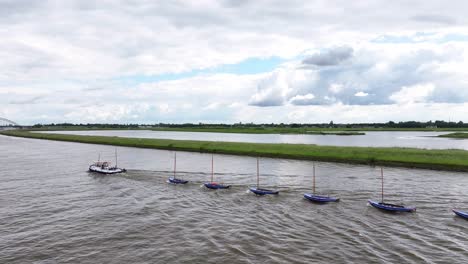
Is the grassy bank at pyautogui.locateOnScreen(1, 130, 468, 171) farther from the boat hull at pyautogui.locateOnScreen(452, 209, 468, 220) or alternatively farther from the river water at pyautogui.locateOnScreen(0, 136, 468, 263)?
the boat hull at pyautogui.locateOnScreen(452, 209, 468, 220)

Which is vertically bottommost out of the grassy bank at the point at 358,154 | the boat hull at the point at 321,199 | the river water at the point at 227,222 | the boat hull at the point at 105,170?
the river water at the point at 227,222

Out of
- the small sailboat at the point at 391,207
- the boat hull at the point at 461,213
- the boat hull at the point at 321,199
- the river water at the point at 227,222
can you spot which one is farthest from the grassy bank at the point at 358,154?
the boat hull at the point at 321,199

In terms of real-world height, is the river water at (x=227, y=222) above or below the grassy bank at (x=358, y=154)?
below

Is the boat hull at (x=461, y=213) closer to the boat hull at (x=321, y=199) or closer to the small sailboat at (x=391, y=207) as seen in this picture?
the small sailboat at (x=391, y=207)

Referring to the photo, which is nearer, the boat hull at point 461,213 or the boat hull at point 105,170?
the boat hull at point 461,213

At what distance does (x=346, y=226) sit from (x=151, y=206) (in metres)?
21.8

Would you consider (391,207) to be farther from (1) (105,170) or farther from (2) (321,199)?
(1) (105,170)

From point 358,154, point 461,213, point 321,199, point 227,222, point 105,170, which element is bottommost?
point 227,222

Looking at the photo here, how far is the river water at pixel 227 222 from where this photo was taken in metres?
26.5

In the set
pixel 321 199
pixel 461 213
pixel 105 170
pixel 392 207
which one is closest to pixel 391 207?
pixel 392 207

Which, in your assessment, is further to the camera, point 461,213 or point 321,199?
point 321,199

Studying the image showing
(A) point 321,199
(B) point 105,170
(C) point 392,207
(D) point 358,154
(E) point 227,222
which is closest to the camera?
(E) point 227,222

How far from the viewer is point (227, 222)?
34.4 meters

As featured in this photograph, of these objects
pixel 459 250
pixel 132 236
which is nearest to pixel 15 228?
pixel 132 236
